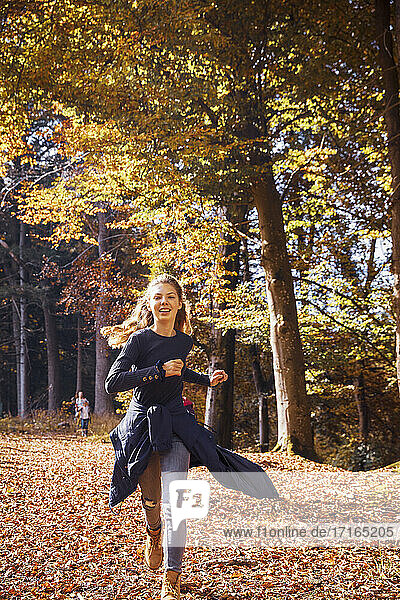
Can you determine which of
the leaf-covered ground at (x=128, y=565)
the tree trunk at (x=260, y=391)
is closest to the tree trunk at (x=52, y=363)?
the tree trunk at (x=260, y=391)

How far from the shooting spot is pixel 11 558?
5055 mm

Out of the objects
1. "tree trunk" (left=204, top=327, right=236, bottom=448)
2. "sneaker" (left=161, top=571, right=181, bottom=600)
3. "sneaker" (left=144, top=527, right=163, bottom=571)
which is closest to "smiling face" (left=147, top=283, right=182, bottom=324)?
"sneaker" (left=144, top=527, right=163, bottom=571)

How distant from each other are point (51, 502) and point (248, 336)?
8260 mm

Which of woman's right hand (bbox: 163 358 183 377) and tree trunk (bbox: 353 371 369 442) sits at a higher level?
woman's right hand (bbox: 163 358 183 377)

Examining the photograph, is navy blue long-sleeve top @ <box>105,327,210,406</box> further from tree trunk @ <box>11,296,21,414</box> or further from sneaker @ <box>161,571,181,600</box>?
tree trunk @ <box>11,296,21,414</box>

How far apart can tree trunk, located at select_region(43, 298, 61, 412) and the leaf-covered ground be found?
20739mm

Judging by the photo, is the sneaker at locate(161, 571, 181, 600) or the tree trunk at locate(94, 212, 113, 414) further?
the tree trunk at locate(94, 212, 113, 414)

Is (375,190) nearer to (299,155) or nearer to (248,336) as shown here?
(299,155)

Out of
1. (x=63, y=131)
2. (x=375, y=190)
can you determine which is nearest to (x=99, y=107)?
(x=63, y=131)

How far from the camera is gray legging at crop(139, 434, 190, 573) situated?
355 centimetres

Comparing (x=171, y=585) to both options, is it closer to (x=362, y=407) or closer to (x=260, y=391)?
(x=362, y=407)

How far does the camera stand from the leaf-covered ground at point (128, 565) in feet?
13.7

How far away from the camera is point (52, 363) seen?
92.7 ft

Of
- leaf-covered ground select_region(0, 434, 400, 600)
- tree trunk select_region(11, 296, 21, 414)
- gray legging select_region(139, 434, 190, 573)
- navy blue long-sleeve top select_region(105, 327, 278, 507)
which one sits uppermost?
tree trunk select_region(11, 296, 21, 414)
